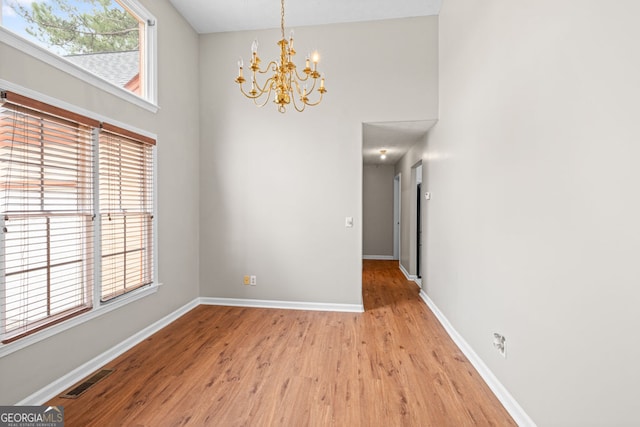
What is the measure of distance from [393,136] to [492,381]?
10.9 feet

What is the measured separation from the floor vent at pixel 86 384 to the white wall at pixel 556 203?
291 centimetres

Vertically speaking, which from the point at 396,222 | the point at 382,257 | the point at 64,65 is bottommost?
the point at 382,257

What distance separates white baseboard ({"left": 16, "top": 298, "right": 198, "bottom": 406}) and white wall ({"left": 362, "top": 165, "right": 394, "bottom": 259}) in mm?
5224

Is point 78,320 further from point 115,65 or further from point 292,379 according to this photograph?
point 115,65

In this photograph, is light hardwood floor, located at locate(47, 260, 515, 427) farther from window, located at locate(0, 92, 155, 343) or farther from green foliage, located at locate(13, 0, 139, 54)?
green foliage, located at locate(13, 0, 139, 54)

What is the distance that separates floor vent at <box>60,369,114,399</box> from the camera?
212cm

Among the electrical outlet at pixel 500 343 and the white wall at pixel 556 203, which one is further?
the electrical outlet at pixel 500 343

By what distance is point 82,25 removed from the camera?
2.47 m

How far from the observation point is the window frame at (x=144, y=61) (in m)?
1.92

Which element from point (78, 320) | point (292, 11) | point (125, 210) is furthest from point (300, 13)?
point (78, 320)

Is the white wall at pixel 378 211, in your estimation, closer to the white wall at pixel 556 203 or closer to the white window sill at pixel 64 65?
the white wall at pixel 556 203

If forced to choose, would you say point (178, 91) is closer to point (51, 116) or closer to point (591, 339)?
point (51, 116)

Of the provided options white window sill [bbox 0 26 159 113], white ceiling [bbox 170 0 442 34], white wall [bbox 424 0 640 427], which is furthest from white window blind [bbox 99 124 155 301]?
white wall [bbox 424 0 640 427]

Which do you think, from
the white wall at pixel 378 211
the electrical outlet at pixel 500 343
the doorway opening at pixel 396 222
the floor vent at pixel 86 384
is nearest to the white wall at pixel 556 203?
the electrical outlet at pixel 500 343
